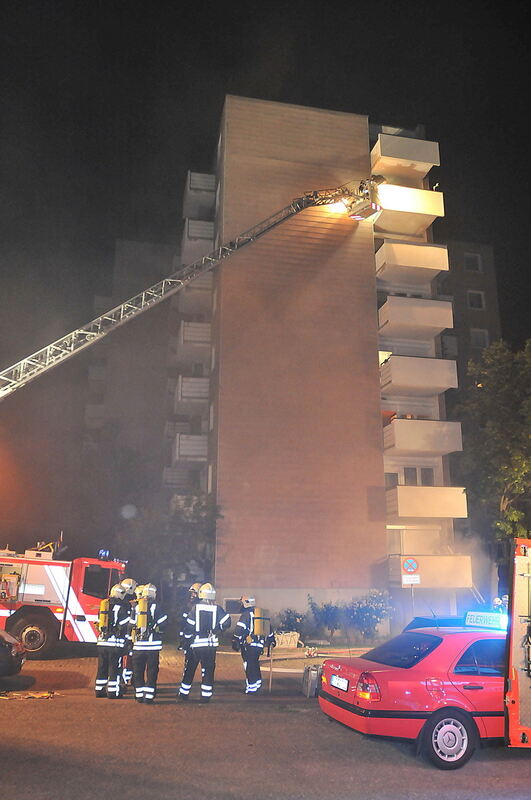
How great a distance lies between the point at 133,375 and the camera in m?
40.0

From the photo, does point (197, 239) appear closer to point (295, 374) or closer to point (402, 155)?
point (295, 374)

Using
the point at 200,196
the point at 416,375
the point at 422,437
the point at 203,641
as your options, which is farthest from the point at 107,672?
the point at 200,196

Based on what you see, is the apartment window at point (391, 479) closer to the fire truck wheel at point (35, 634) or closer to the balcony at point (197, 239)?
the balcony at point (197, 239)

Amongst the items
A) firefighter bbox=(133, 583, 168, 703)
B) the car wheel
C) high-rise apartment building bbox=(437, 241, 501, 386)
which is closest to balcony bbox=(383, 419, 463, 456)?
high-rise apartment building bbox=(437, 241, 501, 386)

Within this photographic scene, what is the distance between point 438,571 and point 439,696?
1832cm

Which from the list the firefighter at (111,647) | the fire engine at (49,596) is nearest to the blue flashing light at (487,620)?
the firefighter at (111,647)

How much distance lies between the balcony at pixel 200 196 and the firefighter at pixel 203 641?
24.6m

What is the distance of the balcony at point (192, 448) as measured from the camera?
1084 inches

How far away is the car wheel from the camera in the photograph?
6863mm

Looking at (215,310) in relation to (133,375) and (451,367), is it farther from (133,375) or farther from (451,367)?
(133,375)

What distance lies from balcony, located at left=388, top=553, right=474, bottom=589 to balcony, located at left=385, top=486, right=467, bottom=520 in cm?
172

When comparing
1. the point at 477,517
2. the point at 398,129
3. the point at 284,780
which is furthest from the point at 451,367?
the point at 284,780

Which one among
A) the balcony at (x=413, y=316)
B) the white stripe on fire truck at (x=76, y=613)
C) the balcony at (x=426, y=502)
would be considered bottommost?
the white stripe on fire truck at (x=76, y=613)

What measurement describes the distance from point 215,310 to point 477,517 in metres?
15.0
